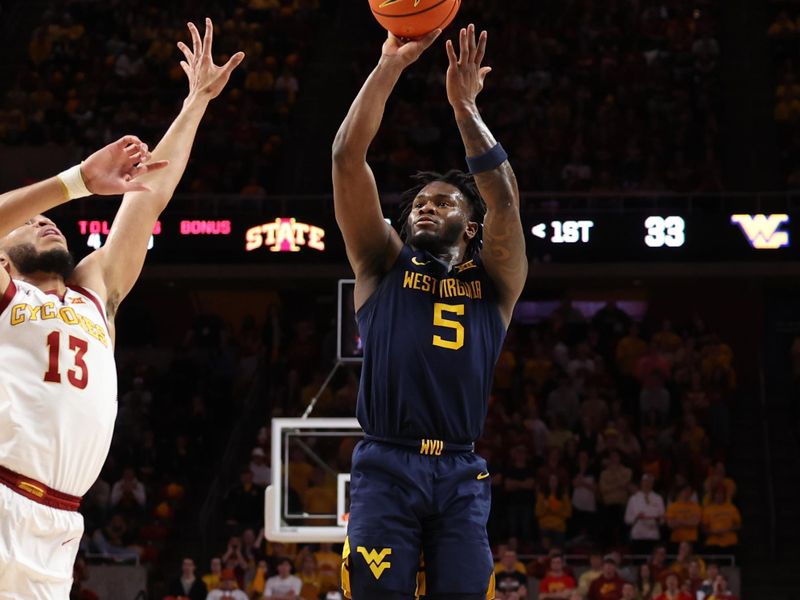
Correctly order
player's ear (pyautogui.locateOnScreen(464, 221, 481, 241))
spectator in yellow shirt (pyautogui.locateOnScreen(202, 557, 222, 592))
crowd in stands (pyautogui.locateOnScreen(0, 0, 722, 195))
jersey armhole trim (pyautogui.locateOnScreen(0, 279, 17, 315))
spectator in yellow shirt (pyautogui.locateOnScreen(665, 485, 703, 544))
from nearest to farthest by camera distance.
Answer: jersey armhole trim (pyautogui.locateOnScreen(0, 279, 17, 315)) → player's ear (pyautogui.locateOnScreen(464, 221, 481, 241)) → spectator in yellow shirt (pyautogui.locateOnScreen(202, 557, 222, 592)) → spectator in yellow shirt (pyautogui.locateOnScreen(665, 485, 703, 544)) → crowd in stands (pyautogui.locateOnScreen(0, 0, 722, 195))

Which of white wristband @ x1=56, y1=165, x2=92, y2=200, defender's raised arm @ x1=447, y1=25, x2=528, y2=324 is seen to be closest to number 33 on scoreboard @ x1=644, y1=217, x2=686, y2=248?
defender's raised arm @ x1=447, y1=25, x2=528, y2=324

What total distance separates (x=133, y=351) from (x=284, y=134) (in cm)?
444

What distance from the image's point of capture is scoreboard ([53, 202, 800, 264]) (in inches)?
650

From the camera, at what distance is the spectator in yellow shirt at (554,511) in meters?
15.9

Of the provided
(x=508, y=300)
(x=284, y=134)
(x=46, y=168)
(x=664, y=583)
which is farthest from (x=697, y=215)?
(x=508, y=300)

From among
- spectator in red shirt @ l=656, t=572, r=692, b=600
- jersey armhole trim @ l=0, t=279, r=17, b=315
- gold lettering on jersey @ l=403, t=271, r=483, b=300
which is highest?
gold lettering on jersey @ l=403, t=271, r=483, b=300

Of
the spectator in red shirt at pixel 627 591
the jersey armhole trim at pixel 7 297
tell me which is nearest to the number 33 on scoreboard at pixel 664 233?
the spectator in red shirt at pixel 627 591

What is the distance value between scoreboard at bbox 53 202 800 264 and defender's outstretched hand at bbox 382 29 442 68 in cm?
1102

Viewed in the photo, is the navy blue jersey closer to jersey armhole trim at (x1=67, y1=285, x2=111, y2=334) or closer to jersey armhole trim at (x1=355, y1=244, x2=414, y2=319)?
jersey armhole trim at (x1=355, y1=244, x2=414, y2=319)

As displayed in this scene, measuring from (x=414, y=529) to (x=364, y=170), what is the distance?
138 centimetres

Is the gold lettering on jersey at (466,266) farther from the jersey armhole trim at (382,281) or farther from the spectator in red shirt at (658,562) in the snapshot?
the spectator in red shirt at (658,562)

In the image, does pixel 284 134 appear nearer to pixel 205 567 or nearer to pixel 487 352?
pixel 205 567

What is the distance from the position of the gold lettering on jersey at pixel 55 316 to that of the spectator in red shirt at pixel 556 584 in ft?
32.0

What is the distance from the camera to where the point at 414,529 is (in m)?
4.98
